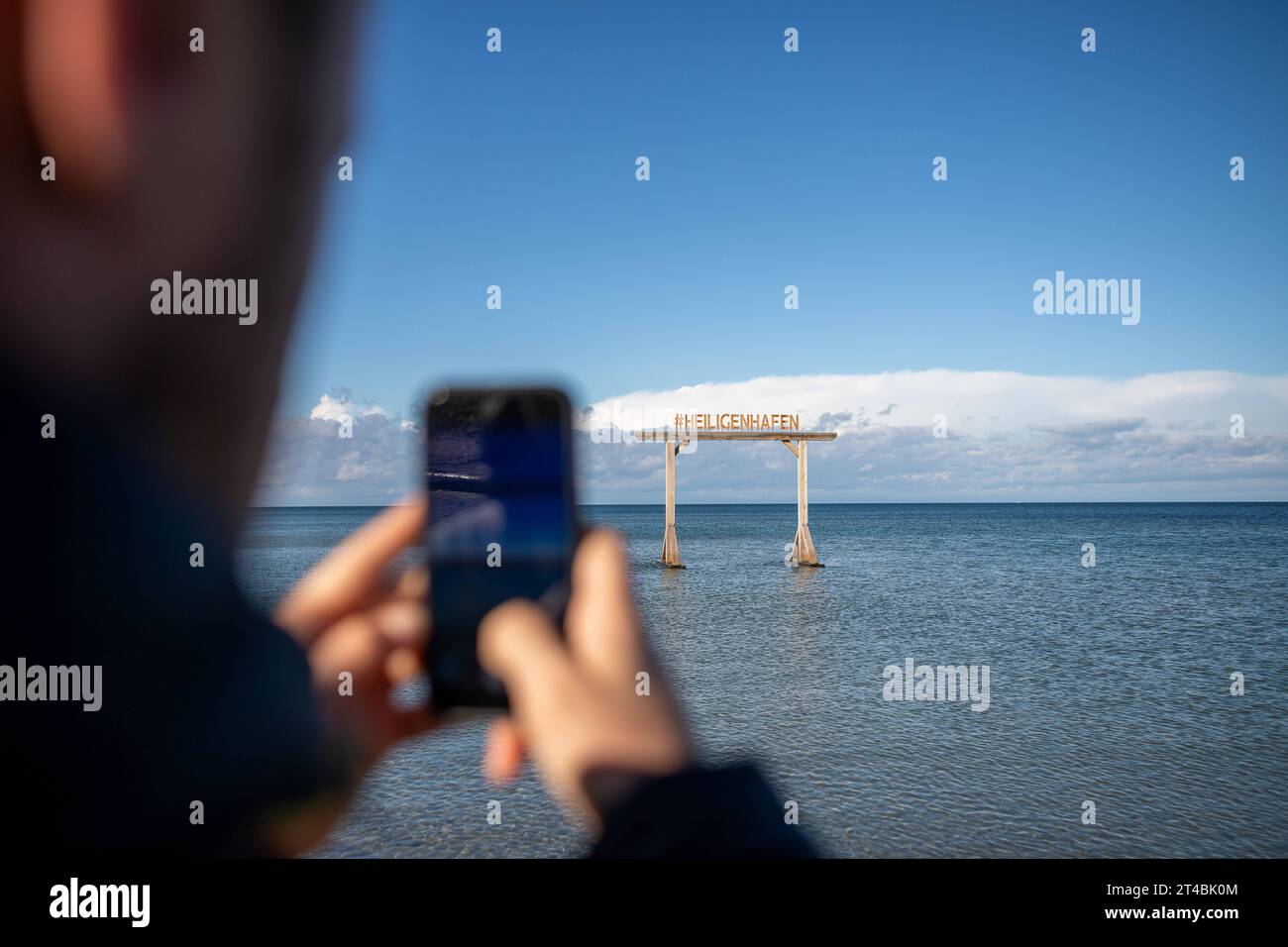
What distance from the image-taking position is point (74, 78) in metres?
0.83

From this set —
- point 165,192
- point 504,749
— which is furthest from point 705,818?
point 165,192

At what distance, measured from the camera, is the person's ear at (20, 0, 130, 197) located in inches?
32.2

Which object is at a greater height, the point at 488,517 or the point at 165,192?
the point at 165,192

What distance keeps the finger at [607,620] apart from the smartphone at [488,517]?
0.06 m

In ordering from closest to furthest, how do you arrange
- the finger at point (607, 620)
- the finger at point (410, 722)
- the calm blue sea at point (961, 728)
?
the finger at point (607, 620) < the finger at point (410, 722) < the calm blue sea at point (961, 728)

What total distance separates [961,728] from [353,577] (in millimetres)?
20176

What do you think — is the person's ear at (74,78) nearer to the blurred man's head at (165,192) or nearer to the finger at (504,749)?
the blurred man's head at (165,192)

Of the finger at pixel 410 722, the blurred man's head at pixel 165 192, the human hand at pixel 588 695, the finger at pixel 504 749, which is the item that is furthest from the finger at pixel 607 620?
the blurred man's head at pixel 165 192

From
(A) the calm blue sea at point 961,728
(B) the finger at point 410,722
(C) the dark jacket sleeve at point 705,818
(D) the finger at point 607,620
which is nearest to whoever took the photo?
(C) the dark jacket sleeve at point 705,818

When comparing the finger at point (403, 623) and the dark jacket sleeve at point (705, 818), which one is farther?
the finger at point (403, 623)

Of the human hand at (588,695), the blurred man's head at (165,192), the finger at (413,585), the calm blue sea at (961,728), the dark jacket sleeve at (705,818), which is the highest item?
the blurred man's head at (165,192)

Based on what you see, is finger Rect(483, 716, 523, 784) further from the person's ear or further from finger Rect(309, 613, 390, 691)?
the person's ear

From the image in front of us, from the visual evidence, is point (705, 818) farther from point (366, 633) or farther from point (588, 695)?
point (366, 633)

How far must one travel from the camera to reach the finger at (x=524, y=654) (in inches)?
36.2
